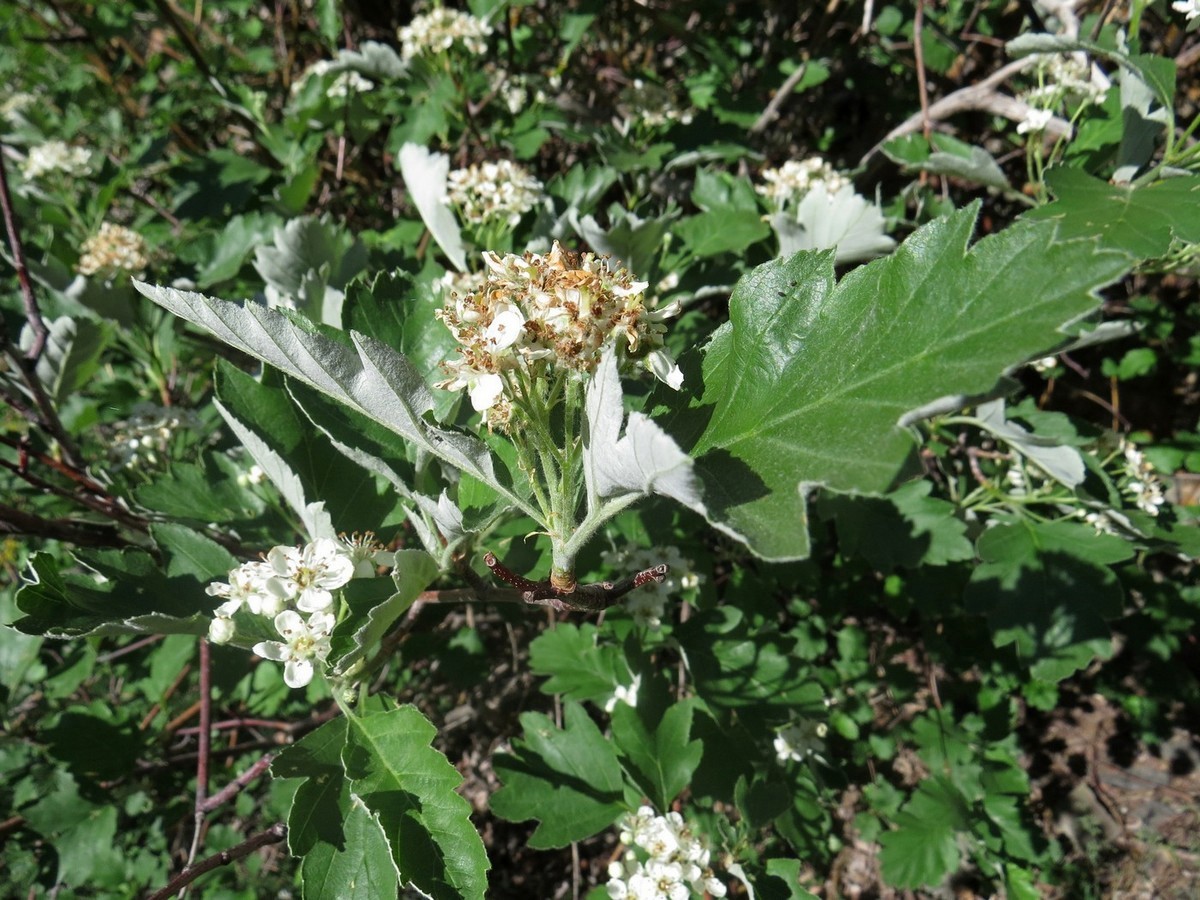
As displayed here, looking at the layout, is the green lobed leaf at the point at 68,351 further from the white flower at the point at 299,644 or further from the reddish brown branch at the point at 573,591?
the reddish brown branch at the point at 573,591

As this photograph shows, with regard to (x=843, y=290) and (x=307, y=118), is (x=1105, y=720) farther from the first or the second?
(x=307, y=118)

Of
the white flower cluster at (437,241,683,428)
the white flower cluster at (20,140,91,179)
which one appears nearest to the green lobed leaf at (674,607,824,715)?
the white flower cluster at (437,241,683,428)

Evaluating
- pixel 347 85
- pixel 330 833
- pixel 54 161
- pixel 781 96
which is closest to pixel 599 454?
pixel 330 833

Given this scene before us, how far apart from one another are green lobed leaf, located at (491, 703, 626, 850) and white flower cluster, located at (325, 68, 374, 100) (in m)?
2.27

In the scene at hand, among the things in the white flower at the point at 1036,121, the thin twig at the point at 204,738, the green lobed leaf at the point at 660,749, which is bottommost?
the green lobed leaf at the point at 660,749

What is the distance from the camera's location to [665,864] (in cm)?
163

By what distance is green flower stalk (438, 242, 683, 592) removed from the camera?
94cm

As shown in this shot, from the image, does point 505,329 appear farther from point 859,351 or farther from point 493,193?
point 493,193

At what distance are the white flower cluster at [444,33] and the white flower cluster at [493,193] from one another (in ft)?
2.46

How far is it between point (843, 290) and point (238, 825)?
347 cm

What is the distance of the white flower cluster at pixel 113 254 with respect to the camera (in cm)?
242

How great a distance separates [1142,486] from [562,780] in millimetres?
1778

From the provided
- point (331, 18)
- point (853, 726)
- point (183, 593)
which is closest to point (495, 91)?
point (331, 18)

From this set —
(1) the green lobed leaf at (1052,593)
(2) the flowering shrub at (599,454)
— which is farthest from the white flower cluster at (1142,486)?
(1) the green lobed leaf at (1052,593)
